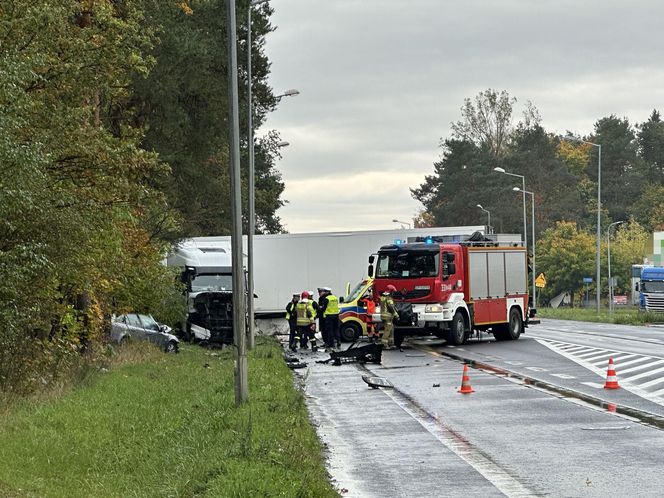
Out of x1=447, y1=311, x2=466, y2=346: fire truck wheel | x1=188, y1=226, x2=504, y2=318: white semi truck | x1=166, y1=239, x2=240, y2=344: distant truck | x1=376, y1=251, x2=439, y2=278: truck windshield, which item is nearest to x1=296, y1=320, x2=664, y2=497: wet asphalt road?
x1=447, y1=311, x2=466, y2=346: fire truck wheel

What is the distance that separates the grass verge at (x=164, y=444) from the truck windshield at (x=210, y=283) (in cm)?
1768

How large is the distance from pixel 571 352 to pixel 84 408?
14.9 m

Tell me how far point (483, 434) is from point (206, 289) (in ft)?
83.4

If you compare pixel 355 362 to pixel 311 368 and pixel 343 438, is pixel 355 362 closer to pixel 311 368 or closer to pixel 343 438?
pixel 311 368

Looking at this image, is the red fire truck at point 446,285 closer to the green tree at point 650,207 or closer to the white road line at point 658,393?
the white road line at point 658,393

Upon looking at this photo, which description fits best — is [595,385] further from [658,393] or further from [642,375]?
[642,375]

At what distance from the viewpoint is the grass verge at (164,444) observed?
10109 millimetres

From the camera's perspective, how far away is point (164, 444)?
45.2 feet

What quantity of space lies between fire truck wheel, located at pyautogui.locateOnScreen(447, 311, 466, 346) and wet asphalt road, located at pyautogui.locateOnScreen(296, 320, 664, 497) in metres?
6.44

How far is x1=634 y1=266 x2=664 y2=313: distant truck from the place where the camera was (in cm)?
6419

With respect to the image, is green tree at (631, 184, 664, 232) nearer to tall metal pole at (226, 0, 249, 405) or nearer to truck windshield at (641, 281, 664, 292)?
truck windshield at (641, 281, 664, 292)

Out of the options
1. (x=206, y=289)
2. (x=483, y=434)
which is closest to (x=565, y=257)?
(x=206, y=289)

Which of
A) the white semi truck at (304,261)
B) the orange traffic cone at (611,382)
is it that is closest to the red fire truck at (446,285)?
the white semi truck at (304,261)

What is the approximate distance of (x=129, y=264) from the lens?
24.7m
